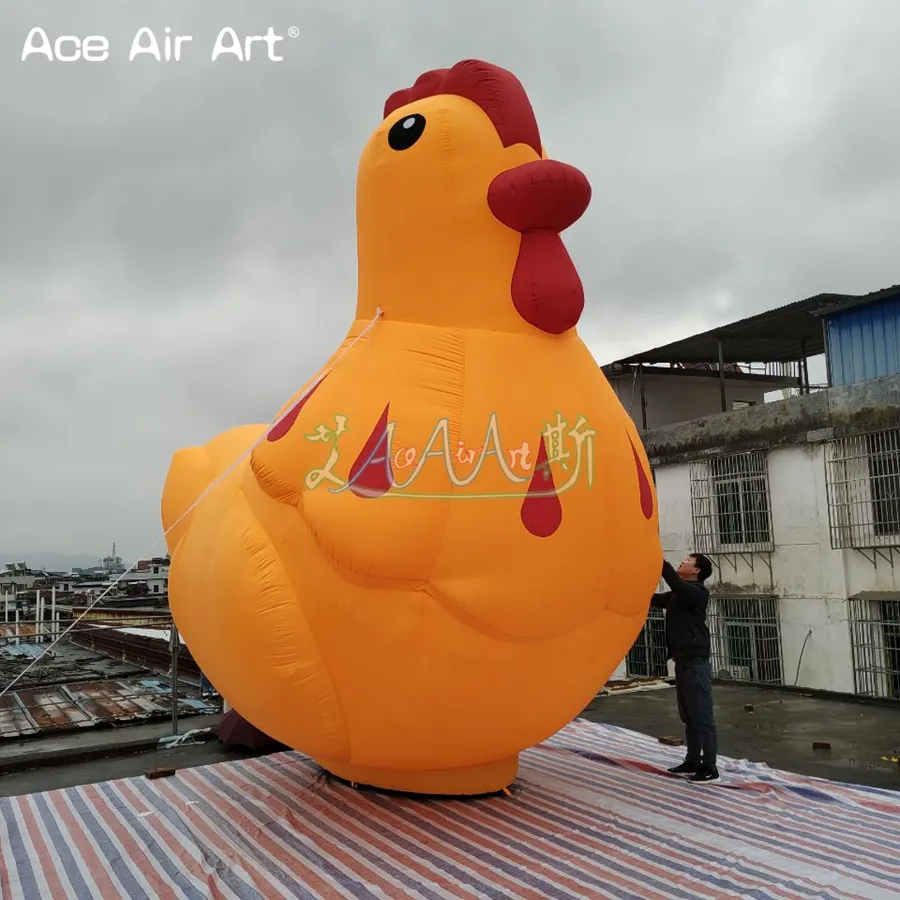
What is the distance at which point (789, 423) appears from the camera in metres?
11.3

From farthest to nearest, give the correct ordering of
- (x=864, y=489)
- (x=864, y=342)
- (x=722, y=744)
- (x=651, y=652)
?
1. (x=651, y=652)
2. (x=864, y=342)
3. (x=864, y=489)
4. (x=722, y=744)

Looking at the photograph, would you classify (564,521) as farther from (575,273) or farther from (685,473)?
(685,473)

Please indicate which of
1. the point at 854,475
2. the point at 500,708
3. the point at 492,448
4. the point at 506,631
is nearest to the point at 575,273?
the point at 492,448

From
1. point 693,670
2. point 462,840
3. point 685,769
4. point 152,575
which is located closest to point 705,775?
point 685,769

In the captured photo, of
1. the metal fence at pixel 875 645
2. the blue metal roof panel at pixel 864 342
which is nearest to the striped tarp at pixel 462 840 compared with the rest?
the metal fence at pixel 875 645

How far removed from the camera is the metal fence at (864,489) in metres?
10.1

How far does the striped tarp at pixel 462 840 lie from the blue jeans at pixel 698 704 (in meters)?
0.24

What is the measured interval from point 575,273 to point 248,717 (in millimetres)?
3007

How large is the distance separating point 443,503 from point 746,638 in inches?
373

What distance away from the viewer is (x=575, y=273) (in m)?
4.46

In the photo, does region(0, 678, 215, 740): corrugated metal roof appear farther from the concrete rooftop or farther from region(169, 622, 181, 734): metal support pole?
region(169, 622, 181, 734): metal support pole

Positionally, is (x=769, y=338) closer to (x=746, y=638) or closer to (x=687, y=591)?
(x=746, y=638)

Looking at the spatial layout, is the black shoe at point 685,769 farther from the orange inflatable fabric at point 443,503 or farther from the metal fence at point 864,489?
the metal fence at point 864,489

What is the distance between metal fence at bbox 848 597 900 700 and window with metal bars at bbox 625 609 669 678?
131 inches
